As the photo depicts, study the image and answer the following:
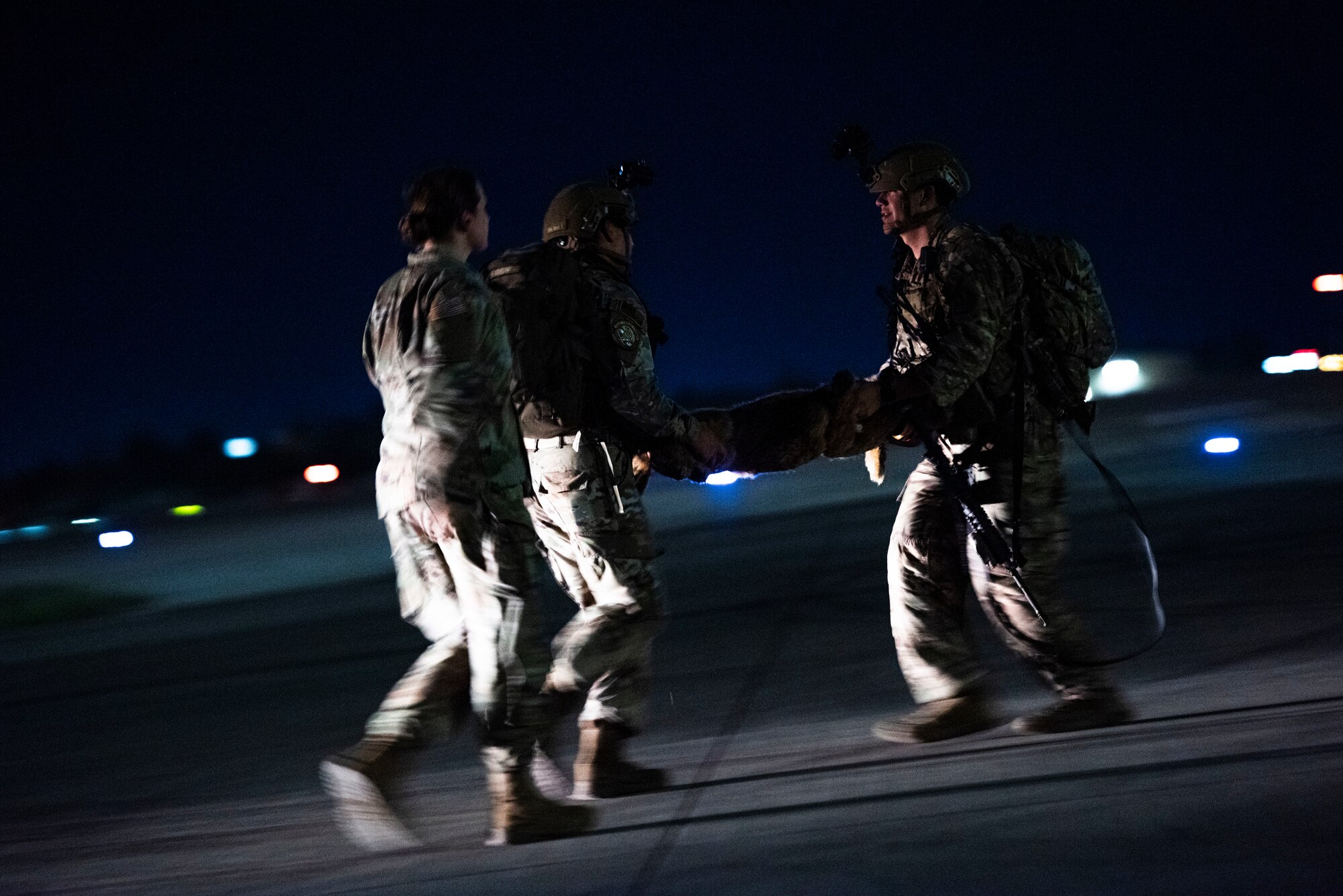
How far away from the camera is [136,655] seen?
10195mm

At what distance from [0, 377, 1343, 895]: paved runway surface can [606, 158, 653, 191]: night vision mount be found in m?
2.25

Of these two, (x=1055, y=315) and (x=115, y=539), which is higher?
(x=115, y=539)

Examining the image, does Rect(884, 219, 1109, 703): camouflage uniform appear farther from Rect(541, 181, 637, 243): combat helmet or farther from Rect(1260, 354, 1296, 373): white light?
Rect(1260, 354, 1296, 373): white light

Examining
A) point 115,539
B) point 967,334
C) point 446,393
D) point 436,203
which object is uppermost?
point 115,539

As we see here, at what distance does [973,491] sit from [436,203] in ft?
7.74

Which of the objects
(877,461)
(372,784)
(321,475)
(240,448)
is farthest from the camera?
(240,448)

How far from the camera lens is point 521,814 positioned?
473 centimetres

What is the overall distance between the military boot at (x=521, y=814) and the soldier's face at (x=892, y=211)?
2.69 m

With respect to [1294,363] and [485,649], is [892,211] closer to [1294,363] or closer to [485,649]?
[485,649]

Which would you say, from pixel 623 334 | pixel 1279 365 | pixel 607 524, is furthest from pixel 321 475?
pixel 623 334

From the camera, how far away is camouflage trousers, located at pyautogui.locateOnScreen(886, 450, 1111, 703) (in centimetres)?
572

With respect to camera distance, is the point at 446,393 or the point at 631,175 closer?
the point at 446,393

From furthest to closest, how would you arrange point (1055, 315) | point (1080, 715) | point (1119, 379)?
point (1119, 379)
point (1055, 315)
point (1080, 715)

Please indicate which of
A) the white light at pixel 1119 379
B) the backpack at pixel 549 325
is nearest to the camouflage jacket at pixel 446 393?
the backpack at pixel 549 325
